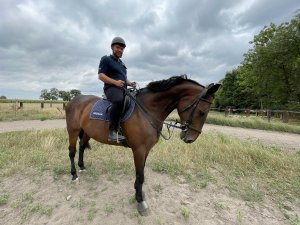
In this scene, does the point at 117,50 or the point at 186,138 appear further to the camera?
the point at 117,50

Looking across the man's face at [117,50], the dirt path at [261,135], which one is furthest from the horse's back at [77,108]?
the dirt path at [261,135]

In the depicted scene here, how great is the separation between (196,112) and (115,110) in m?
1.39

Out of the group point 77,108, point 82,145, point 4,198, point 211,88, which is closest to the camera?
point 211,88

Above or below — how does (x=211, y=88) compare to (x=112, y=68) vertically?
below

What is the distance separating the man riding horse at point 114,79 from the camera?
4145mm

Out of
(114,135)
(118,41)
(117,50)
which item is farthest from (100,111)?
(118,41)

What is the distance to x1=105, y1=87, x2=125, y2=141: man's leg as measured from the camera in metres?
4.11

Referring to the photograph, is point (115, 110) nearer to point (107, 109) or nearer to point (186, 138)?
point (107, 109)

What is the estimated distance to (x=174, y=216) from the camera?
13.2ft

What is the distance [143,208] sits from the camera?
161 inches

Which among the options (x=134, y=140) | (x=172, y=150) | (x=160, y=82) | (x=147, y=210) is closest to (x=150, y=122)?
(x=134, y=140)

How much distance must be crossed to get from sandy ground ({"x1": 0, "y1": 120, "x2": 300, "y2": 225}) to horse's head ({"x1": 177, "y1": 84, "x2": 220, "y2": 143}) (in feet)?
4.54

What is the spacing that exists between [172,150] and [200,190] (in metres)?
2.21

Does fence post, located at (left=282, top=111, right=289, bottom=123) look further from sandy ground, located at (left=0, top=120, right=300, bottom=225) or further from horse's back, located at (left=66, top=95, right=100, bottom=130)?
horse's back, located at (left=66, top=95, right=100, bottom=130)
